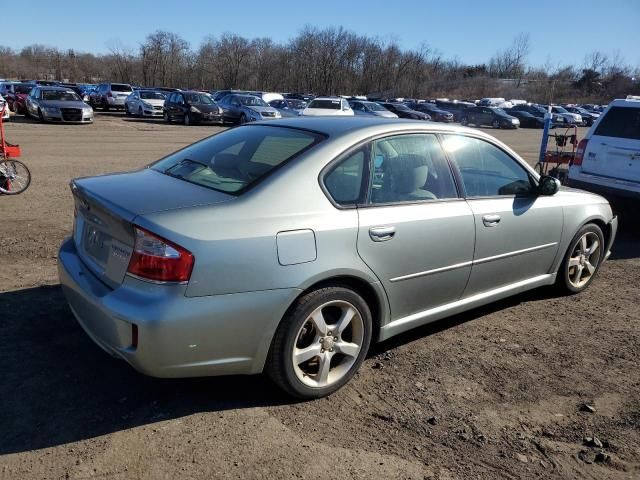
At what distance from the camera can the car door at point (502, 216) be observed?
12.9 ft

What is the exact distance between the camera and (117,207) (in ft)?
9.50

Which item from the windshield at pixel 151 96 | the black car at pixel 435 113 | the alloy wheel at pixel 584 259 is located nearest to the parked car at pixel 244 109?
the windshield at pixel 151 96

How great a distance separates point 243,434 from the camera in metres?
2.88

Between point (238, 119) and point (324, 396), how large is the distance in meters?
25.7

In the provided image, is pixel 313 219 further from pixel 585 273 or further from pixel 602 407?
pixel 585 273

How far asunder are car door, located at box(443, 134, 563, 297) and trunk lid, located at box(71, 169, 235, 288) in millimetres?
1892

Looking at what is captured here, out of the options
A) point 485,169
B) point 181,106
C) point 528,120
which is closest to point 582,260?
point 485,169

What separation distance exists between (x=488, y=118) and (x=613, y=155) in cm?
3472

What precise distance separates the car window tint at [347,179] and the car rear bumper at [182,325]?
2.16ft

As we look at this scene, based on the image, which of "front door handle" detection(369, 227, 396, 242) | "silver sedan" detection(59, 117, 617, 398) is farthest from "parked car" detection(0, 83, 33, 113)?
"front door handle" detection(369, 227, 396, 242)

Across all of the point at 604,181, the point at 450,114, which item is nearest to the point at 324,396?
the point at 604,181

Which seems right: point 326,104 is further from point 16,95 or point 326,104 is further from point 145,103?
point 16,95

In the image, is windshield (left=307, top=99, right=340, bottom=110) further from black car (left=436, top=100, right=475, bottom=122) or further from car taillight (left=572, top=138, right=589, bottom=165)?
black car (left=436, top=100, right=475, bottom=122)

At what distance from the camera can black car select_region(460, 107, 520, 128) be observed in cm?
3962
